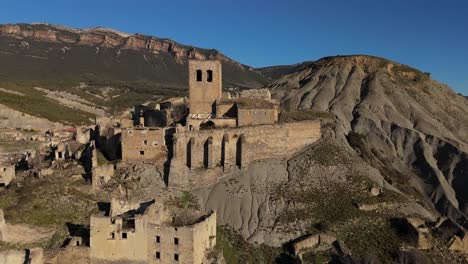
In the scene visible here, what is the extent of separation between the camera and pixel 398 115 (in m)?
84.7

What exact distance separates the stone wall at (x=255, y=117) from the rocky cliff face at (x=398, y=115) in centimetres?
1509

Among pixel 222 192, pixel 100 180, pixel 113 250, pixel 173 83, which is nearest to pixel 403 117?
pixel 222 192

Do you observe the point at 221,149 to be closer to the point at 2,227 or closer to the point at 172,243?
the point at 172,243

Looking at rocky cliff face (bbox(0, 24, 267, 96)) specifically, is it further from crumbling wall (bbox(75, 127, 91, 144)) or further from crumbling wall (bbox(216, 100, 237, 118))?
crumbling wall (bbox(216, 100, 237, 118))

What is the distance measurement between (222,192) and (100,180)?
8924 millimetres

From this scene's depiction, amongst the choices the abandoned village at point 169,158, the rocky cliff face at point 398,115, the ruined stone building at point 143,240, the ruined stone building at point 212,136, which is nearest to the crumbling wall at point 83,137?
the abandoned village at point 169,158

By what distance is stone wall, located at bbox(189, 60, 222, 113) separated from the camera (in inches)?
1711

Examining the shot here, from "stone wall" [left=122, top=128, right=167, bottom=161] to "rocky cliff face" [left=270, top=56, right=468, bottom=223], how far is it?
78.2 feet

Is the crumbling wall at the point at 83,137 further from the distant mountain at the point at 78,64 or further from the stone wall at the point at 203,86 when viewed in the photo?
the distant mountain at the point at 78,64

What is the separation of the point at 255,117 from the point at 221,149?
4.60 meters

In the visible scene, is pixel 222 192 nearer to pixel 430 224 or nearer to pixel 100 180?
pixel 100 180

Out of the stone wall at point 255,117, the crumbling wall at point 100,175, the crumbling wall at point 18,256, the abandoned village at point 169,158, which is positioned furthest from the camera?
the stone wall at point 255,117

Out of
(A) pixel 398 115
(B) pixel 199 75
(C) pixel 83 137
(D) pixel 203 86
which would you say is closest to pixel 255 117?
(D) pixel 203 86

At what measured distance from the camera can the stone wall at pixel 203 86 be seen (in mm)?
43469
